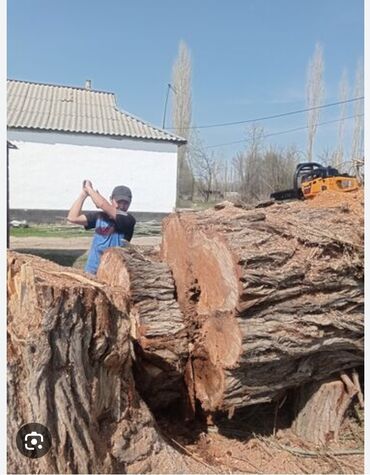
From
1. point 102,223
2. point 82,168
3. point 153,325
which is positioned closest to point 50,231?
point 82,168

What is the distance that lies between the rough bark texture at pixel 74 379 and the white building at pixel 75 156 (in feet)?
37.6

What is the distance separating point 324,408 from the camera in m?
2.46

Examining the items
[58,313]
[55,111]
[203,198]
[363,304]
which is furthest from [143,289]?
[203,198]

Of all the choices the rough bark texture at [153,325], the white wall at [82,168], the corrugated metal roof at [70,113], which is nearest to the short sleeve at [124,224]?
the rough bark texture at [153,325]

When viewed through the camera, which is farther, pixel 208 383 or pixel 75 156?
pixel 75 156

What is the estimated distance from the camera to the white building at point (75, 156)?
41.6 ft

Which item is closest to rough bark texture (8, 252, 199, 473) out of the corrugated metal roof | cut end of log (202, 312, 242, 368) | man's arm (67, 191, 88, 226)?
cut end of log (202, 312, 242, 368)

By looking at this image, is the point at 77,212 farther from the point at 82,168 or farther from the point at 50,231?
the point at 82,168

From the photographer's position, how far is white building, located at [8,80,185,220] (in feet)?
41.6

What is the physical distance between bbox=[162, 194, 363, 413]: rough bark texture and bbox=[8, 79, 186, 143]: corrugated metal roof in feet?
37.6

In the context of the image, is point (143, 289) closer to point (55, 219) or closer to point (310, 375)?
point (310, 375)

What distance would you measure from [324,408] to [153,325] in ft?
3.65
